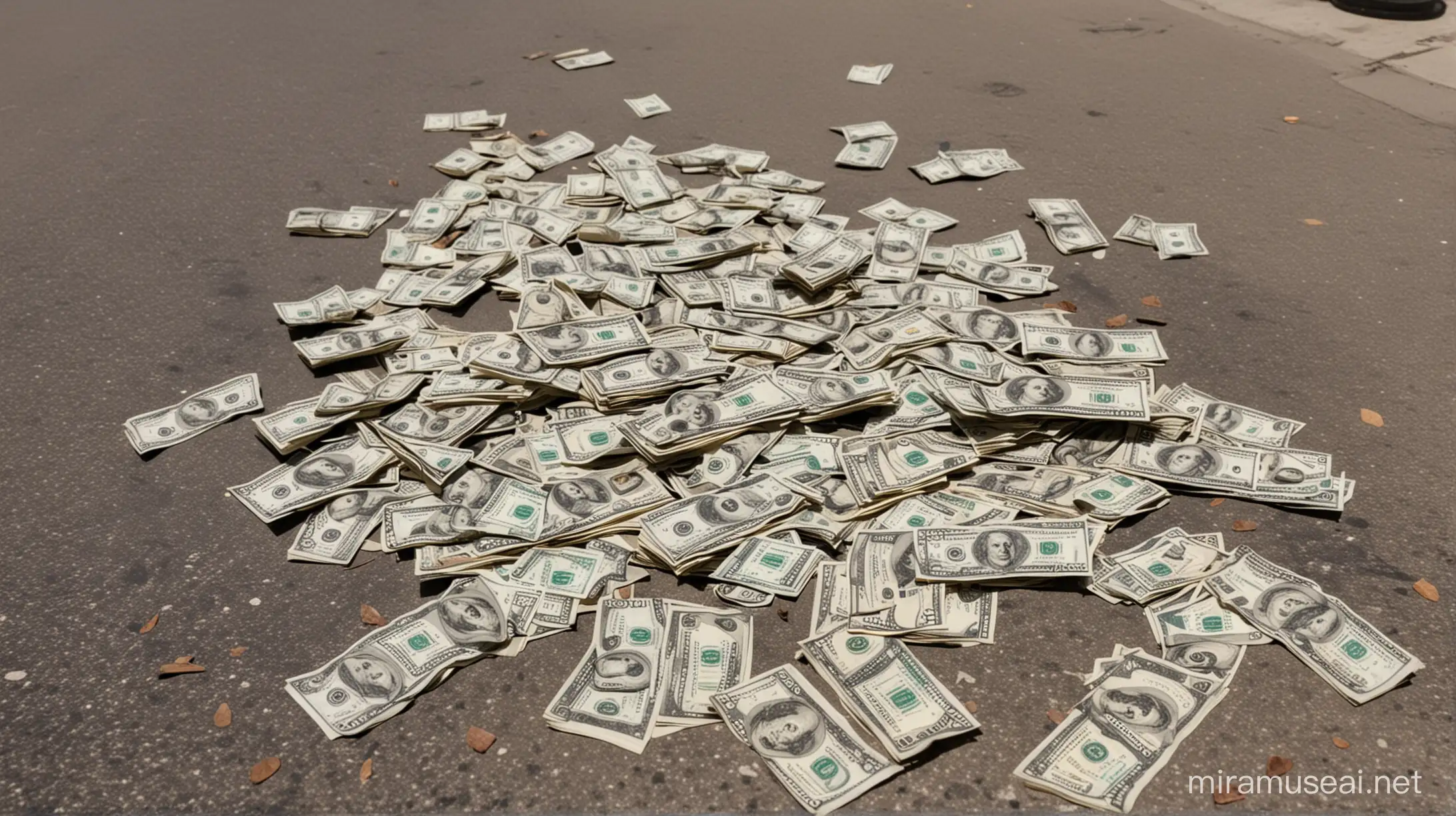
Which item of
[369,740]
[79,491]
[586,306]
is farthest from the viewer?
[586,306]

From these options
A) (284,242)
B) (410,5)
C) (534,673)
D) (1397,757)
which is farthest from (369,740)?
(410,5)

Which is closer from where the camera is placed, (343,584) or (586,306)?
(343,584)

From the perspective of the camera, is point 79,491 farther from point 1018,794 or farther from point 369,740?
point 1018,794

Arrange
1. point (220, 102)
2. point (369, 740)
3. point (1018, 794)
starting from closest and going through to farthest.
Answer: point (1018, 794)
point (369, 740)
point (220, 102)

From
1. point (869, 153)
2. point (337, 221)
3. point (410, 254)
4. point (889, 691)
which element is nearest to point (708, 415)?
point (889, 691)

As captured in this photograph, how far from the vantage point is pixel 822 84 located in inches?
264

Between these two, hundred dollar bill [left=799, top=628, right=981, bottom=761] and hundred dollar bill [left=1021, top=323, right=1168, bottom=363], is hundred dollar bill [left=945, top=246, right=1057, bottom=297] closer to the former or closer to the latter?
hundred dollar bill [left=1021, top=323, right=1168, bottom=363]

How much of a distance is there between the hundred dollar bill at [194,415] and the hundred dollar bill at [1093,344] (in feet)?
9.61

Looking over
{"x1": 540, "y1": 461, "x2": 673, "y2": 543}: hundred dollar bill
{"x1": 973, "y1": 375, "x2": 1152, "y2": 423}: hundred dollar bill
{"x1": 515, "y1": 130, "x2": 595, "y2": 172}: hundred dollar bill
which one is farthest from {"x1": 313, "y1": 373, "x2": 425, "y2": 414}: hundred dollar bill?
{"x1": 515, "y1": 130, "x2": 595, "y2": 172}: hundred dollar bill

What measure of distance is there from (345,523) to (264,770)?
3.04ft

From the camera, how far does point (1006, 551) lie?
2.99m

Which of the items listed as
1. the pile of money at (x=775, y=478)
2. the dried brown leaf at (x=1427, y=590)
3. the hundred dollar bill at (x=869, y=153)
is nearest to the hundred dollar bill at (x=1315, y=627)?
the pile of money at (x=775, y=478)

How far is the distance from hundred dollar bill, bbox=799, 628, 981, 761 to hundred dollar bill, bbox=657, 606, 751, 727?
0.61 ft

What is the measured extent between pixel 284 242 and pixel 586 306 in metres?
1.68
